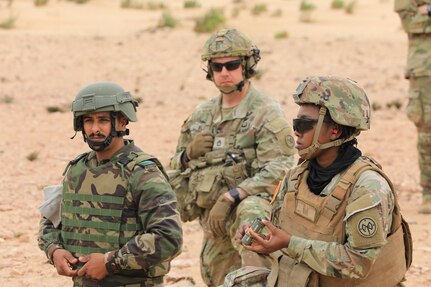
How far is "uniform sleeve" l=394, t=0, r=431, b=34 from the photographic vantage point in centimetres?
997

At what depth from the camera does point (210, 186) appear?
725 centimetres

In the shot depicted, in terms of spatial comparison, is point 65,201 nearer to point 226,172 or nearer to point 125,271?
point 125,271

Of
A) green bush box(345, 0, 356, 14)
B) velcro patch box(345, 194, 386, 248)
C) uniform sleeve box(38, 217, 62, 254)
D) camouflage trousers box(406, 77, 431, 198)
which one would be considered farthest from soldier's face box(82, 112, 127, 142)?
green bush box(345, 0, 356, 14)

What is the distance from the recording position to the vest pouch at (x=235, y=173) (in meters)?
7.19

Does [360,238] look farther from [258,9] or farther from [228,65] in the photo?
[258,9]

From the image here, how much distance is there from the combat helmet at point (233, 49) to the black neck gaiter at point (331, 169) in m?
2.27

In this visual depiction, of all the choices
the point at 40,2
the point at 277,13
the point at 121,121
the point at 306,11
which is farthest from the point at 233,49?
the point at 306,11

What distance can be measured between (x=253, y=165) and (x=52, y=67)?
1355 centimetres

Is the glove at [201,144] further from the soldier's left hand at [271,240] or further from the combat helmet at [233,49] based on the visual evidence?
the soldier's left hand at [271,240]

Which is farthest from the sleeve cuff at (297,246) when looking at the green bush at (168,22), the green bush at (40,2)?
the green bush at (40,2)

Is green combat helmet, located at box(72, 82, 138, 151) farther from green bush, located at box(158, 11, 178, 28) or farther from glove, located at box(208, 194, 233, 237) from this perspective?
green bush, located at box(158, 11, 178, 28)

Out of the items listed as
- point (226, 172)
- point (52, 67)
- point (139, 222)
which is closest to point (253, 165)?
point (226, 172)

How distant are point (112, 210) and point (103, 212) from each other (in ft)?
0.15

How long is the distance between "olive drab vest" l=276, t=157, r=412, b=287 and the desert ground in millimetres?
2864
